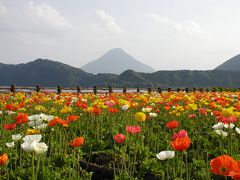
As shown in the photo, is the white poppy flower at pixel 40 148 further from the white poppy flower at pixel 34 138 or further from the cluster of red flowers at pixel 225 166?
the cluster of red flowers at pixel 225 166

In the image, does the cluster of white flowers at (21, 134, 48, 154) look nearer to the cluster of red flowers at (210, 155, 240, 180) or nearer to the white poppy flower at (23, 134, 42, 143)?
the white poppy flower at (23, 134, 42, 143)

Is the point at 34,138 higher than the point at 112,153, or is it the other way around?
the point at 34,138

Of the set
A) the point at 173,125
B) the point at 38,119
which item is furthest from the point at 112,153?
the point at 173,125

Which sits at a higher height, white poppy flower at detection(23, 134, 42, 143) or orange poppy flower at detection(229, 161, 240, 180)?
orange poppy flower at detection(229, 161, 240, 180)

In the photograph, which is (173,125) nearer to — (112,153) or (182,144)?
(112,153)

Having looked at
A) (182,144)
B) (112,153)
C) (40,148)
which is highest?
(182,144)

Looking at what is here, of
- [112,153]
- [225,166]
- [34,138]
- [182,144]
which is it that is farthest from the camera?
[112,153]

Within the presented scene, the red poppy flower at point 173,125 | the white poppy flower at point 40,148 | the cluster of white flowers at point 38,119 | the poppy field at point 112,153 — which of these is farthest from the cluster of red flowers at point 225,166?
the cluster of white flowers at point 38,119

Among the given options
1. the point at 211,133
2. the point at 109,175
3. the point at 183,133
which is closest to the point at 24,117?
the point at 109,175

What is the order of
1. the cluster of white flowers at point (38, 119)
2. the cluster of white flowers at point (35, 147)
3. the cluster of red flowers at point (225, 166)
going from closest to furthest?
the cluster of red flowers at point (225, 166) → the cluster of white flowers at point (35, 147) → the cluster of white flowers at point (38, 119)

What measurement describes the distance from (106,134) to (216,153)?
2394 millimetres

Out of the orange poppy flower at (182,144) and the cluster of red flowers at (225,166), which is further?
the orange poppy flower at (182,144)

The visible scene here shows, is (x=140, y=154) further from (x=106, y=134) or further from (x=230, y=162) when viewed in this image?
(x=230, y=162)

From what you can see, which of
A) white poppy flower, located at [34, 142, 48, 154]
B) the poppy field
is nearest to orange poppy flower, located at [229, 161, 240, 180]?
the poppy field
